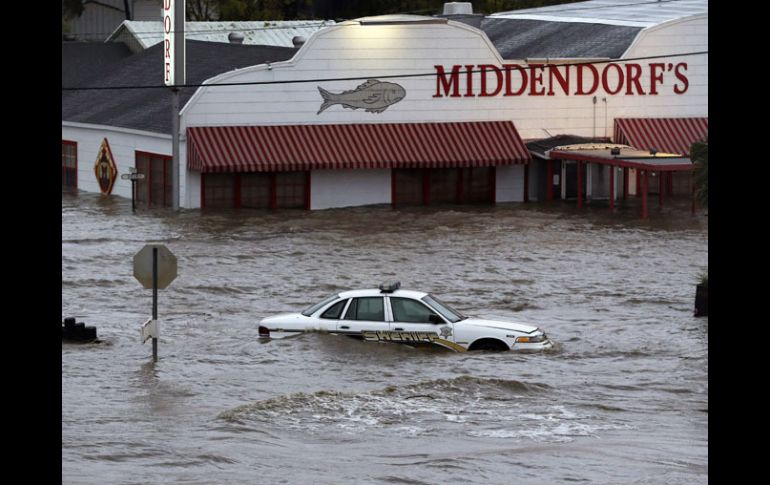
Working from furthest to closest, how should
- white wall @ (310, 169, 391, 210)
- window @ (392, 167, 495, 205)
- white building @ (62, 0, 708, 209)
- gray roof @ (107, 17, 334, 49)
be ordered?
gray roof @ (107, 17, 334, 49) → window @ (392, 167, 495, 205) → white wall @ (310, 169, 391, 210) → white building @ (62, 0, 708, 209)

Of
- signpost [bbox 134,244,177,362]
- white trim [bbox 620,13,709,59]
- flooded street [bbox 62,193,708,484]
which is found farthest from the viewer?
white trim [bbox 620,13,709,59]

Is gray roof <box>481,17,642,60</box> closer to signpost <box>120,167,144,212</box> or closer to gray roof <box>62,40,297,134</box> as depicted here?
gray roof <box>62,40,297,134</box>

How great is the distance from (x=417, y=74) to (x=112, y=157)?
11.7m

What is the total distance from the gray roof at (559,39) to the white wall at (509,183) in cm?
563

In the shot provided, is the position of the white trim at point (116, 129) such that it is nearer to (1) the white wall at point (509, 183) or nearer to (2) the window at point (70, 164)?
(2) the window at point (70, 164)

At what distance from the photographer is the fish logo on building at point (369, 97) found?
1820 inches

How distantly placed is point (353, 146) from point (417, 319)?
25235 millimetres

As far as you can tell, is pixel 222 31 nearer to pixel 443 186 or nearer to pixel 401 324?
pixel 443 186

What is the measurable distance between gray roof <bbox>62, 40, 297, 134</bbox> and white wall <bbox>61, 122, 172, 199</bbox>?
0.98 feet

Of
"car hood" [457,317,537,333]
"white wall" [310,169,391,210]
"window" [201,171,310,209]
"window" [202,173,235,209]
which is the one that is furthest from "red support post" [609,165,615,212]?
"car hood" [457,317,537,333]

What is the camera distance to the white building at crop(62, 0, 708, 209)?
44.6 meters

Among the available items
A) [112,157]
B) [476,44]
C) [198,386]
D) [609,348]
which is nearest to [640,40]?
[476,44]

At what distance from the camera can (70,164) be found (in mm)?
52375

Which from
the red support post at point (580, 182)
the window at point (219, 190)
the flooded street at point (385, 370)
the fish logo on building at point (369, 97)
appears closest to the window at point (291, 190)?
the window at point (219, 190)
